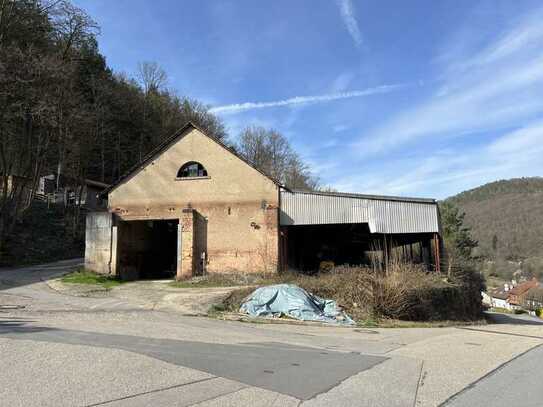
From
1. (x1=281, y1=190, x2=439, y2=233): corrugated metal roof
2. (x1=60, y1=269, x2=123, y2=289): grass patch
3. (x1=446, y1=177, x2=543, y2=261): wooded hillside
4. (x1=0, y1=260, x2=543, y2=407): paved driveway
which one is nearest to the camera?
(x1=0, y1=260, x2=543, y2=407): paved driveway

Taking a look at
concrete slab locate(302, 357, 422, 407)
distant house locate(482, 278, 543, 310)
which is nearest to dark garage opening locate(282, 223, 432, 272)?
concrete slab locate(302, 357, 422, 407)

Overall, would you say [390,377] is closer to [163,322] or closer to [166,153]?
[163,322]

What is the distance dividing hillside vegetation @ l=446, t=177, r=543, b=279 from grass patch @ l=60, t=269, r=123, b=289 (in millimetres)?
81345

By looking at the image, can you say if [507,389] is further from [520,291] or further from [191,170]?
[520,291]

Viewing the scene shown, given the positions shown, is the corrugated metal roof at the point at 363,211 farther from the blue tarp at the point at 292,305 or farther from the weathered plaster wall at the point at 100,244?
the weathered plaster wall at the point at 100,244

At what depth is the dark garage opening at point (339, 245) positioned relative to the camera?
106ft

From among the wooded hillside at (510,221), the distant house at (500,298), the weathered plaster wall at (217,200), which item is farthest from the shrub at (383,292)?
the distant house at (500,298)

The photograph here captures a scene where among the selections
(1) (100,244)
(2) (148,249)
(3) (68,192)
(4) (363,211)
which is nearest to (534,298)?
(4) (363,211)

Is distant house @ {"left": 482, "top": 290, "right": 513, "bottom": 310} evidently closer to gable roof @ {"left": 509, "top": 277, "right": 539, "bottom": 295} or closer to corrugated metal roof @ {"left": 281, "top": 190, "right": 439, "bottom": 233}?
gable roof @ {"left": 509, "top": 277, "right": 539, "bottom": 295}

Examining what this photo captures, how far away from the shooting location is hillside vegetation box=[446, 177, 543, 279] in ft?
330

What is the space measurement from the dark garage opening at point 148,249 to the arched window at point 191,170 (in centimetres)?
307

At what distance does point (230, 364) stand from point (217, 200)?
19055mm

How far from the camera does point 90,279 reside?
25703 mm

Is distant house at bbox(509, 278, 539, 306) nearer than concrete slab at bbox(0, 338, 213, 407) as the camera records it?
No
